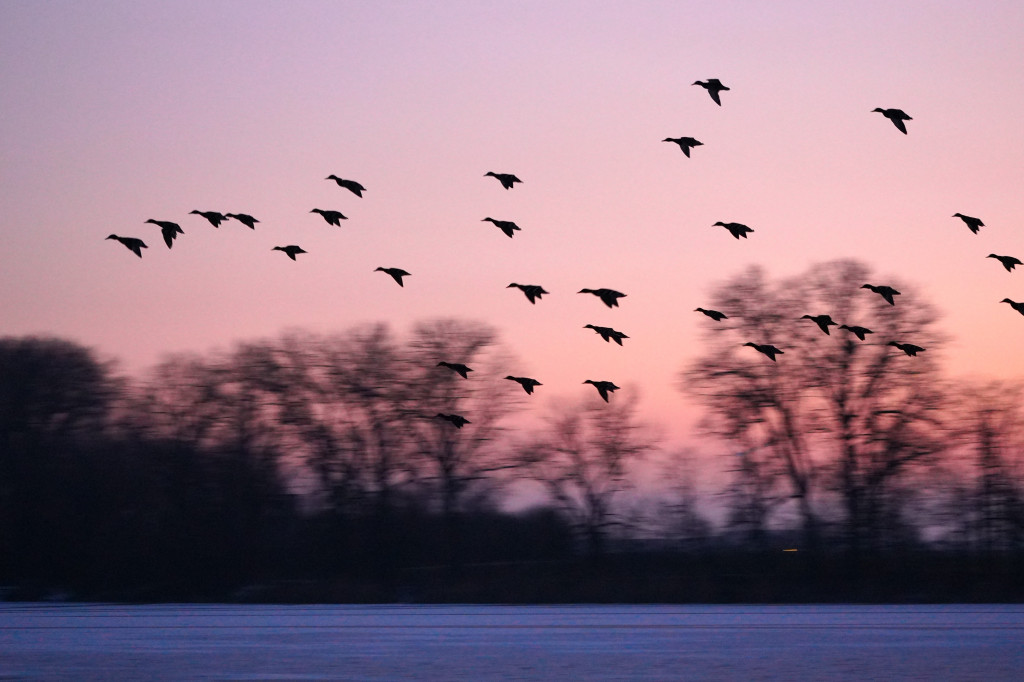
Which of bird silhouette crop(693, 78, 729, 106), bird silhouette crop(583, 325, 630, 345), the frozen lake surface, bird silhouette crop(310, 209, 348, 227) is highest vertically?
bird silhouette crop(693, 78, 729, 106)

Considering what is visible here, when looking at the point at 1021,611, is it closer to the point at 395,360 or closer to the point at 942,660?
the point at 942,660

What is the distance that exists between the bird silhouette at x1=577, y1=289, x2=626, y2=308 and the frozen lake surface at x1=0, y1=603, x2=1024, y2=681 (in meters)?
6.49

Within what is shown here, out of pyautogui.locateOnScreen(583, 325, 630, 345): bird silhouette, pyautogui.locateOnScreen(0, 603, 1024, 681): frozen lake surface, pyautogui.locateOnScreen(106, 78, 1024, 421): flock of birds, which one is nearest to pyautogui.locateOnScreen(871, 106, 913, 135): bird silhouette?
pyautogui.locateOnScreen(106, 78, 1024, 421): flock of birds

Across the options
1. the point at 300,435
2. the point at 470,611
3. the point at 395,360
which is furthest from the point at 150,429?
the point at 470,611

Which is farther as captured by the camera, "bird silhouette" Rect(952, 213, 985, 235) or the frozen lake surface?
the frozen lake surface

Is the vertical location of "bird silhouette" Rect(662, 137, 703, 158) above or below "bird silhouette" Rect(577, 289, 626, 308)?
above

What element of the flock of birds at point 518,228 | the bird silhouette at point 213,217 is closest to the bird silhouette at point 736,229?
the flock of birds at point 518,228

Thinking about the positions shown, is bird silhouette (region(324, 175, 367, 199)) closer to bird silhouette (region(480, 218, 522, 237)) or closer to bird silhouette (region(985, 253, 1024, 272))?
bird silhouette (region(480, 218, 522, 237))

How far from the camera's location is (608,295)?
19.3 meters

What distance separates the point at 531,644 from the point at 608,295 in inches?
447

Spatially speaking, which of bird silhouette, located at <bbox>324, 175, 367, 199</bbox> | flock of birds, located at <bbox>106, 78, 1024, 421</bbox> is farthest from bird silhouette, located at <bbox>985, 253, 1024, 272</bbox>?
bird silhouette, located at <bbox>324, 175, 367, 199</bbox>

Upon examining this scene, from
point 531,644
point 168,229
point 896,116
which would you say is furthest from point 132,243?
point 531,644

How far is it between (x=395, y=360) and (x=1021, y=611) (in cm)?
2506

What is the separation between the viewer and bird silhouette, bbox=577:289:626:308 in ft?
62.8
